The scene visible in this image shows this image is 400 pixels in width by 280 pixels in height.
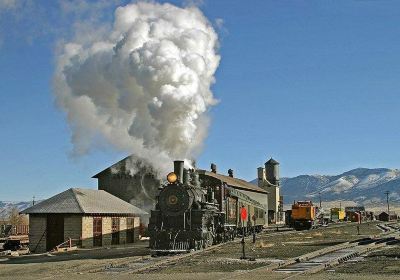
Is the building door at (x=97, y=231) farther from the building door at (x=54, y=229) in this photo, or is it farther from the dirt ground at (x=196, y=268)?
the dirt ground at (x=196, y=268)

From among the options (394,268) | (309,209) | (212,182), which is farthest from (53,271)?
(309,209)

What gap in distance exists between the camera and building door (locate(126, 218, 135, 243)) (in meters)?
44.8

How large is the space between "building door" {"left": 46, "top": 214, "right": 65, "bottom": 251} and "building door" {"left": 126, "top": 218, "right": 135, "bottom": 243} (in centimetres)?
654

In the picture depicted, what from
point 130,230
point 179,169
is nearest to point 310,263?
point 179,169

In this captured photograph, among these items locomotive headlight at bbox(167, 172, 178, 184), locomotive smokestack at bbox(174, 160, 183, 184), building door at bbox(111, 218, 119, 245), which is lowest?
building door at bbox(111, 218, 119, 245)

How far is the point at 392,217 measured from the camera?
12056cm

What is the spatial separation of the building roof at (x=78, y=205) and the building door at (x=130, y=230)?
622 millimetres

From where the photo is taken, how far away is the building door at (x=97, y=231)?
40.3 metres

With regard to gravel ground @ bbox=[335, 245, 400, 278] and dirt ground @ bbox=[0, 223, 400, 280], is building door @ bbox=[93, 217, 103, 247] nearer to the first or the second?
dirt ground @ bbox=[0, 223, 400, 280]

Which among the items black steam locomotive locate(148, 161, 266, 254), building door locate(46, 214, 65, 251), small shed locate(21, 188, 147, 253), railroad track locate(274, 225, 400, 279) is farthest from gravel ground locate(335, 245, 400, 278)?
building door locate(46, 214, 65, 251)

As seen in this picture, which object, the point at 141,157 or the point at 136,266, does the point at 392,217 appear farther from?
the point at 136,266

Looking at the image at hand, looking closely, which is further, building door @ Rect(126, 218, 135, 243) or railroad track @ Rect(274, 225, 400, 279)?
building door @ Rect(126, 218, 135, 243)

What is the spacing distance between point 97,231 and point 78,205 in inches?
94.1

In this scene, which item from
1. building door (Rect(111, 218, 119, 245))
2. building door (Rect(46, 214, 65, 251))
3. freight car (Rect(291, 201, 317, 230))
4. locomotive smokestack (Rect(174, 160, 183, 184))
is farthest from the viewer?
freight car (Rect(291, 201, 317, 230))
